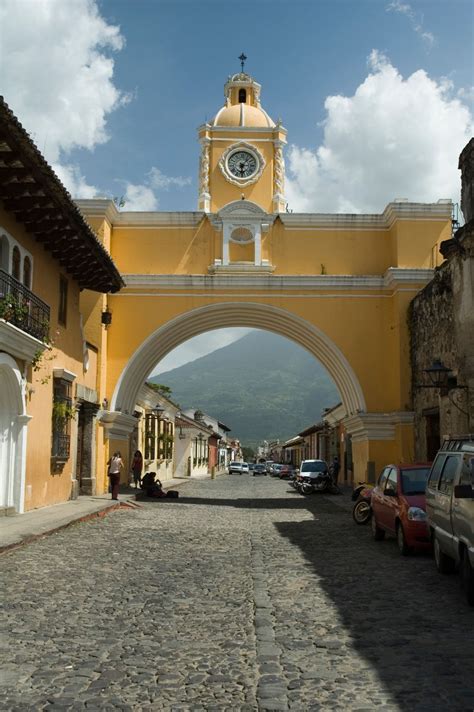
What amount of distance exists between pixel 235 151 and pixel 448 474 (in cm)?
2002

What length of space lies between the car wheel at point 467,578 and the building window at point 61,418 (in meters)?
11.7

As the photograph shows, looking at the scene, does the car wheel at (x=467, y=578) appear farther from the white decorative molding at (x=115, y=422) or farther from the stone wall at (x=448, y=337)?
the white decorative molding at (x=115, y=422)

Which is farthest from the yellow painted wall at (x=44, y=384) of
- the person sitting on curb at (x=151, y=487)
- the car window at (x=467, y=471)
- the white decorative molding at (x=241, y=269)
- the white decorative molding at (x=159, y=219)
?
the car window at (x=467, y=471)

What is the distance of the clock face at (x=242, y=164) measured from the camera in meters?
26.1

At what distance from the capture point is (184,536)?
12828 mm

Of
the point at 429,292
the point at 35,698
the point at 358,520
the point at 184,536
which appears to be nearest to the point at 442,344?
the point at 429,292

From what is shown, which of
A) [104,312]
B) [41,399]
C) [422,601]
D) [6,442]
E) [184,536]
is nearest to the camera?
[422,601]

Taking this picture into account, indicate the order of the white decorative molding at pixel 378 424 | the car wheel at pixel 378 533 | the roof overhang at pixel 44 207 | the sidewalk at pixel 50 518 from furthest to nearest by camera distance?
the white decorative molding at pixel 378 424
the car wheel at pixel 378 533
the roof overhang at pixel 44 207
the sidewalk at pixel 50 518

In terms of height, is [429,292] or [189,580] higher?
[429,292]

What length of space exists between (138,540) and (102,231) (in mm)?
13619

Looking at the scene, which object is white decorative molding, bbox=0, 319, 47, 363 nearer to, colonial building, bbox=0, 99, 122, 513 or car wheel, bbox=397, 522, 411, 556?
colonial building, bbox=0, 99, 122, 513

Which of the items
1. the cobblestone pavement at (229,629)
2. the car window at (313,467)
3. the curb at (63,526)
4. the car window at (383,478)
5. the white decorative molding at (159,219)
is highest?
the white decorative molding at (159,219)

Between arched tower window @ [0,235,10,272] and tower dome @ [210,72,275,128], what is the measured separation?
47.5 feet

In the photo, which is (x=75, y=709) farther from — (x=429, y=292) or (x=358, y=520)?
(x=429, y=292)
